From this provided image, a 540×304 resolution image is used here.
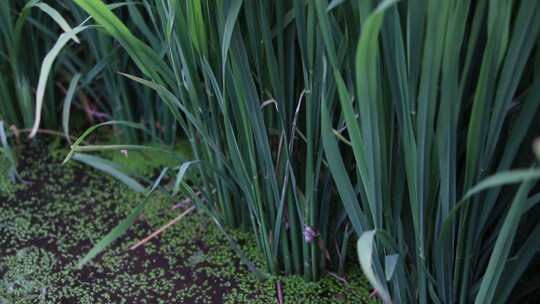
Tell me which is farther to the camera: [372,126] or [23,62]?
[23,62]

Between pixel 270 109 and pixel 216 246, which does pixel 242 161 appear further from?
pixel 216 246

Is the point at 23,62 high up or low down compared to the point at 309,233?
up

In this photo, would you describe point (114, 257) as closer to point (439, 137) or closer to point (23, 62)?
point (23, 62)

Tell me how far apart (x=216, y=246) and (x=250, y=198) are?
0.23 metres

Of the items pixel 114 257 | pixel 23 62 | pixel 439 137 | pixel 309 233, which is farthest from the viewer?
pixel 23 62

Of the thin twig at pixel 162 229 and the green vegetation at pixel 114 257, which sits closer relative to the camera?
the green vegetation at pixel 114 257

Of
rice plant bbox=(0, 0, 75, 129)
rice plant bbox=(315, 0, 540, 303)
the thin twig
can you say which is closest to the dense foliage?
rice plant bbox=(315, 0, 540, 303)

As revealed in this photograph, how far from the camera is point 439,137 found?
0.97 meters

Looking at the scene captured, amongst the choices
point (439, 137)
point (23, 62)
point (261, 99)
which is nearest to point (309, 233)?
point (261, 99)

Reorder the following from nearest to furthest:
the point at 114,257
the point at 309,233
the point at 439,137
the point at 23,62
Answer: the point at 439,137 < the point at 309,233 < the point at 114,257 < the point at 23,62

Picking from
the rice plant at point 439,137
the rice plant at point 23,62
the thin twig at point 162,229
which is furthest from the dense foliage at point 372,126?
the rice plant at point 23,62

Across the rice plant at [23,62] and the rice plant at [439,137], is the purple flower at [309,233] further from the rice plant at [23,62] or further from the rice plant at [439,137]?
the rice plant at [23,62]

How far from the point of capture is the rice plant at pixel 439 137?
Answer: 898 millimetres

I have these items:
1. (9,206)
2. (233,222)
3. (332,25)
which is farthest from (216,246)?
(332,25)
